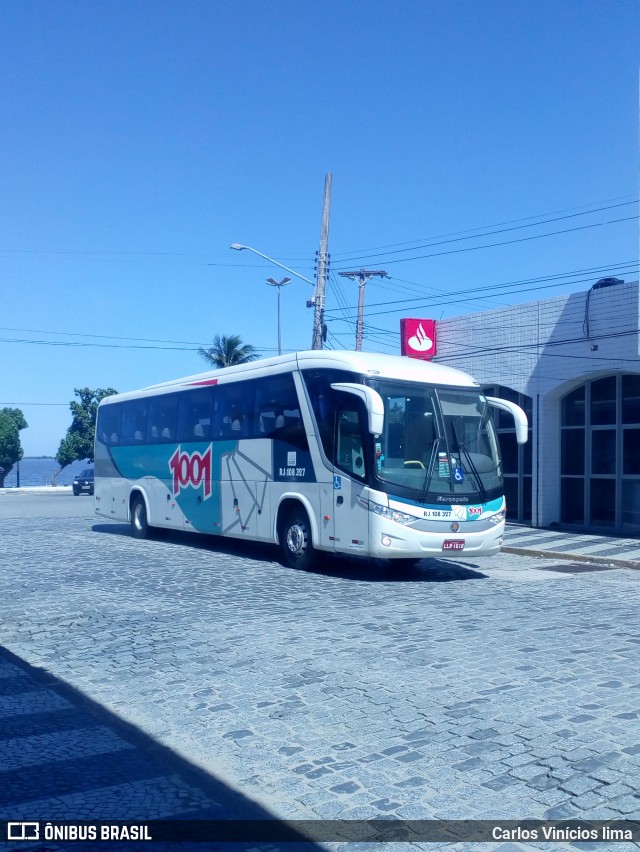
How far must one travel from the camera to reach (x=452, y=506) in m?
13.4

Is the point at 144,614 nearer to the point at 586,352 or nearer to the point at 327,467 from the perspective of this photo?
the point at 327,467

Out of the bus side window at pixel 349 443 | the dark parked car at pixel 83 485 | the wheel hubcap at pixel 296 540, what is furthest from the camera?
the dark parked car at pixel 83 485

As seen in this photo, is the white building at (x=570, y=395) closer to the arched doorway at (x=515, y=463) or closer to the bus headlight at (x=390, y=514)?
the arched doorway at (x=515, y=463)

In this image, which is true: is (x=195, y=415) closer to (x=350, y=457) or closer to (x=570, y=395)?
(x=350, y=457)

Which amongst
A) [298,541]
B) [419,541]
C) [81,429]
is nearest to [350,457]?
[419,541]

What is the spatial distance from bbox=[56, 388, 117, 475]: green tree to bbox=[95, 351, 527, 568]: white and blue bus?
52.6 meters

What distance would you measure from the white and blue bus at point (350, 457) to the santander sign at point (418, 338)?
801 cm

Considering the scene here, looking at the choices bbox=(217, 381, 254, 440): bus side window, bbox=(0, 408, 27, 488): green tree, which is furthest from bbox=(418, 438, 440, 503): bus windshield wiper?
bbox=(0, 408, 27, 488): green tree

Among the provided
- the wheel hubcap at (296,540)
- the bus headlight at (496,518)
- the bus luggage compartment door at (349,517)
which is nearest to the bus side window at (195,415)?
the wheel hubcap at (296,540)

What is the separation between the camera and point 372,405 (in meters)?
12.6

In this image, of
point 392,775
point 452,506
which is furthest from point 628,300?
point 392,775

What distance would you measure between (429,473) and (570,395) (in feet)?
33.4

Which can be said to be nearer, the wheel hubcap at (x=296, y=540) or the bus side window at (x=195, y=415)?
the wheel hubcap at (x=296, y=540)

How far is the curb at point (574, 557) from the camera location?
52.5 feet
